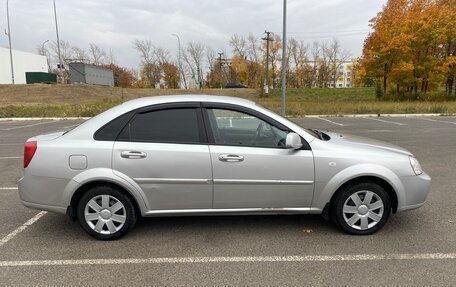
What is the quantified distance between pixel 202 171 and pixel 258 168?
586mm

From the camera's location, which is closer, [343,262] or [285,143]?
[343,262]

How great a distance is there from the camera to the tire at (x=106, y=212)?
3.23m

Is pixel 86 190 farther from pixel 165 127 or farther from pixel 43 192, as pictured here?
pixel 165 127

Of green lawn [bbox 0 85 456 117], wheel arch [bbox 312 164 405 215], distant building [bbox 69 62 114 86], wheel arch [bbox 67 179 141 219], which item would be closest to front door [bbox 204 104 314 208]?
wheel arch [bbox 312 164 405 215]

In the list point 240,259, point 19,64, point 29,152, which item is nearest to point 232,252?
point 240,259

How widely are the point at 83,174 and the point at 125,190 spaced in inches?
17.7

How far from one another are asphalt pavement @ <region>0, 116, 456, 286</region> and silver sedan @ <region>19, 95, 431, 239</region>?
279 millimetres

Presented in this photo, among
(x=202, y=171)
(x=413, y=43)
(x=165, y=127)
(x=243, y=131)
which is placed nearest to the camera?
(x=202, y=171)

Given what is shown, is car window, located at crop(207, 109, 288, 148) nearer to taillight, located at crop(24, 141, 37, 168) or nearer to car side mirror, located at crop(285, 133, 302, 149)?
car side mirror, located at crop(285, 133, 302, 149)

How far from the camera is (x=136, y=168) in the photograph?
124 inches

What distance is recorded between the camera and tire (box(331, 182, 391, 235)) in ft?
10.9

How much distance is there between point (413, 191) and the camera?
11.0 ft

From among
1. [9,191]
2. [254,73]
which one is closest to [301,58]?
[254,73]

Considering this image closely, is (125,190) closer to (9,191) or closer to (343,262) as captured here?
(343,262)
